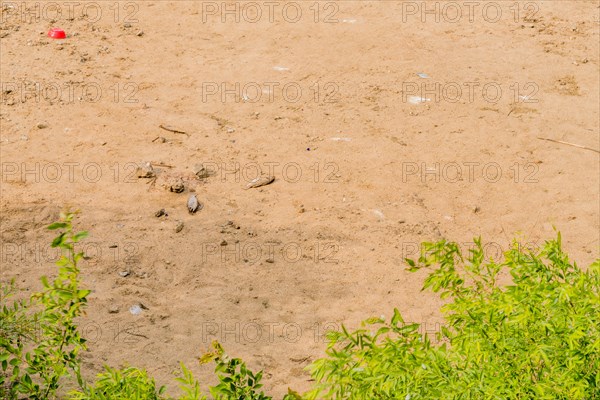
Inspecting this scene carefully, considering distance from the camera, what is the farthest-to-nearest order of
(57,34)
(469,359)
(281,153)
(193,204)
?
1. (57,34)
2. (281,153)
3. (193,204)
4. (469,359)

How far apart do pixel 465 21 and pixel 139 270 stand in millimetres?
5210

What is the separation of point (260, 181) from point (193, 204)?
25.0 inches

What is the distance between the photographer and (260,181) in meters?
6.96

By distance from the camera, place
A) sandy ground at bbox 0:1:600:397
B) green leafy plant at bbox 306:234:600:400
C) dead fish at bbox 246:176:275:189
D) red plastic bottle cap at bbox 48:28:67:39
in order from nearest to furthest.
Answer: green leafy plant at bbox 306:234:600:400 < sandy ground at bbox 0:1:600:397 < dead fish at bbox 246:176:275:189 < red plastic bottle cap at bbox 48:28:67:39

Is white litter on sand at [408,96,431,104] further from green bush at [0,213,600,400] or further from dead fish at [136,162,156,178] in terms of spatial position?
green bush at [0,213,600,400]

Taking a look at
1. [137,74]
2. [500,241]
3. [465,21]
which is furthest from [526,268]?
[465,21]

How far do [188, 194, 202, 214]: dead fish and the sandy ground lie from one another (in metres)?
0.08

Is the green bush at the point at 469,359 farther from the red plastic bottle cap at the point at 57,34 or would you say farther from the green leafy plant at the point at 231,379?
the red plastic bottle cap at the point at 57,34

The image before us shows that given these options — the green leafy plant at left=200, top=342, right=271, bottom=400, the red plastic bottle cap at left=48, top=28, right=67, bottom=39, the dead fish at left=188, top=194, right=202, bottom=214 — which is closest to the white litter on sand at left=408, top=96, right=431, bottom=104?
the dead fish at left=188, top=194, right=202, bottom=214

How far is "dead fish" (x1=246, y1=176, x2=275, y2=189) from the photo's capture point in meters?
6.93

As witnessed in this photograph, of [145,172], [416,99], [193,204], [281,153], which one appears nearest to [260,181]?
[281,153]

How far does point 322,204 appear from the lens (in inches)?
266

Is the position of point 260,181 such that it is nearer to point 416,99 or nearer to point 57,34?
point 416,99

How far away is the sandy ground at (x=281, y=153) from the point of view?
5.77 m
